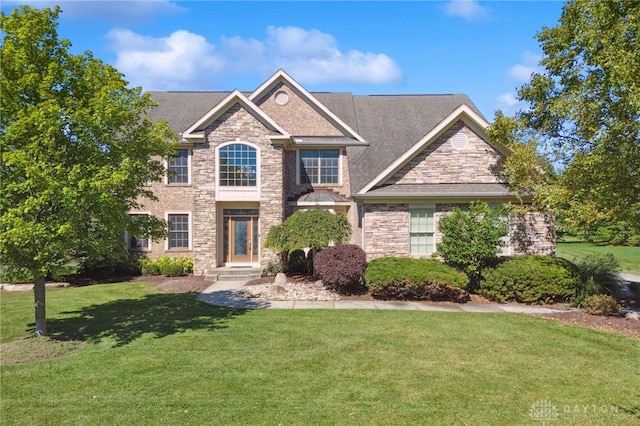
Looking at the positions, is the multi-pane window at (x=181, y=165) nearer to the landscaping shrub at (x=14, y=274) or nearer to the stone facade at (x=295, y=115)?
the stone facade at (x=295, y=115)

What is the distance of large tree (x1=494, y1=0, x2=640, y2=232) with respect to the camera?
1030cm

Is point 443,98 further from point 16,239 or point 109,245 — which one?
point 16,239

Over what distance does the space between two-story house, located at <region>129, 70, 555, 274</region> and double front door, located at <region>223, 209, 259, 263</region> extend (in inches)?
1.9

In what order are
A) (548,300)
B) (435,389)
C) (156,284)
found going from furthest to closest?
(156,284)
(548,300)
(435,389)

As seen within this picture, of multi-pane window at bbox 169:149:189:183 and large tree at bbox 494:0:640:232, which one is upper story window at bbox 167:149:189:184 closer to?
multi-pane window at bbox 169:149:189:183

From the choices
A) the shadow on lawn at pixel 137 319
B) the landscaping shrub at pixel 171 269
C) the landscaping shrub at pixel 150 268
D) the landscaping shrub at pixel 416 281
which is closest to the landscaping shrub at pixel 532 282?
the landscaping shrub at pixel 416 281

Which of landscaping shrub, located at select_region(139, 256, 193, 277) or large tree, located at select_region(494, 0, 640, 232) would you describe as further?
landscaping shrub, located at select_region(139, 256, 193, 277)

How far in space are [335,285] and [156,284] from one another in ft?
25.7

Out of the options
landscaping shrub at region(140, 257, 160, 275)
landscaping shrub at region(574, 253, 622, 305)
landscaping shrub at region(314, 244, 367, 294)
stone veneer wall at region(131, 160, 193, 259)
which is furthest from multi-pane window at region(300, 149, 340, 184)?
landscaping shrub at region(574, 253, 622, 305)

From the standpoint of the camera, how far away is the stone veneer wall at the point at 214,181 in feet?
59.9

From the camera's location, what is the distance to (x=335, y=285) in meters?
14.4

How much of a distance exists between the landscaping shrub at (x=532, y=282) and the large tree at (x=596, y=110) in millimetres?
2027

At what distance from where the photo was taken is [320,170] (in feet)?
69.2

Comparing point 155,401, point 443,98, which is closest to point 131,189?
point 155,401
